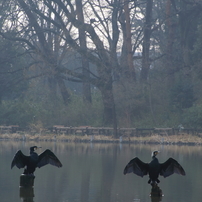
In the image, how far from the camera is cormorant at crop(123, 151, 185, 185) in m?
14.0

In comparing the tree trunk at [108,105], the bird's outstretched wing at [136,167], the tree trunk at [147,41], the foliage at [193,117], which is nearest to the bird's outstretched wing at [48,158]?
the bird's outstretched wing at [136,167]

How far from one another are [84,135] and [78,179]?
2065 centimetres

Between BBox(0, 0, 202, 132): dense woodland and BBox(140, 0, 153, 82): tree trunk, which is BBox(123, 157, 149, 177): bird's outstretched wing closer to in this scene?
BBox(0, 0, 202, 132): dense woodland

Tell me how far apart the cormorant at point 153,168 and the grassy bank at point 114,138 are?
2025 centimetres

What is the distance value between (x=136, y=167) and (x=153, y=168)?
0.49 meters

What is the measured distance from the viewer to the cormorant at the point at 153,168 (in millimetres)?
13977

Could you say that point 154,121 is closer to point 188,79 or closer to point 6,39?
point 188,79

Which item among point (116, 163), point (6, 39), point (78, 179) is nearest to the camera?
point (78, 179)

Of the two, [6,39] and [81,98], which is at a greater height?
[6,39]

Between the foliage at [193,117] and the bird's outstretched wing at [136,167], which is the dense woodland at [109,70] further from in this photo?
the bird's outstretched wing at [136,167]

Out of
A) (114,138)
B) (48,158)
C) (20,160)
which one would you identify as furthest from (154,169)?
(114,138)

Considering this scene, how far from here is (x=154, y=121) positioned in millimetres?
40844

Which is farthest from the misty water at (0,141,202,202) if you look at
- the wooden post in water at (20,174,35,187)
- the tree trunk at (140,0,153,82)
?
the tree trunk at (140,0,153,82)

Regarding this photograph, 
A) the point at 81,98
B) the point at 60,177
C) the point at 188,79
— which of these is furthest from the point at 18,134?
the point at 60,177
